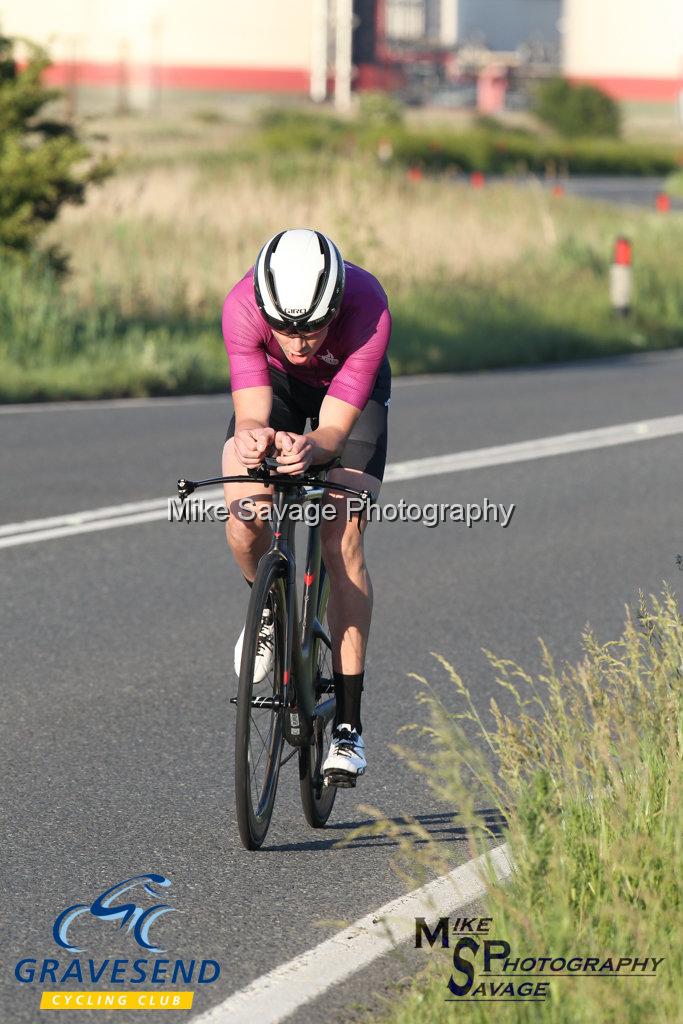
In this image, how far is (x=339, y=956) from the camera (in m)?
3.94

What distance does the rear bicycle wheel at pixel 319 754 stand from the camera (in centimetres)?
485

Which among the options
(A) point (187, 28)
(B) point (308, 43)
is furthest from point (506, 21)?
(A) point (187, 28)

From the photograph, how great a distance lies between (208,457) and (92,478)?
1.14 meters

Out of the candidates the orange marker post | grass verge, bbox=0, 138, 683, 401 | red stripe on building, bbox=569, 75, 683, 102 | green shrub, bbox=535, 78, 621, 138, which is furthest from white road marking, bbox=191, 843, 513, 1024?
red stripe on building, bbox=569, 75, 683, 102

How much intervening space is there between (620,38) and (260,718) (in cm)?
11007

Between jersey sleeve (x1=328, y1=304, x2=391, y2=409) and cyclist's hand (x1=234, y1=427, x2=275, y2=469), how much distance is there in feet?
1.22

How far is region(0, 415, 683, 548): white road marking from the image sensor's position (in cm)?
896

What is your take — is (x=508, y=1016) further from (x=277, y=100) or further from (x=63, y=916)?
(x=277, y=100)

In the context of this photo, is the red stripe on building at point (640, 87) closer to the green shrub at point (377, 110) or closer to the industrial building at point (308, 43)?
the industrial building at point (308, 43)

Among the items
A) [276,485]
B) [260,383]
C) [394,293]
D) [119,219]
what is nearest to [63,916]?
[276,485]

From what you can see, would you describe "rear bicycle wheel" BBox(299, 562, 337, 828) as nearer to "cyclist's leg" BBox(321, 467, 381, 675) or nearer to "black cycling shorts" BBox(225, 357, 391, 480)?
"cyclist's leg" BBox(321, 467, 381, 675)

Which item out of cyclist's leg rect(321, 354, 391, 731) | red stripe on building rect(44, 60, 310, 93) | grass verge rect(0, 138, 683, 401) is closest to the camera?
cyclist's leg rect(321, 354, 391, 731)

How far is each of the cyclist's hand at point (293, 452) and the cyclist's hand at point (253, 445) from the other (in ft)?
0.12

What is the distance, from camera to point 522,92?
336ft
